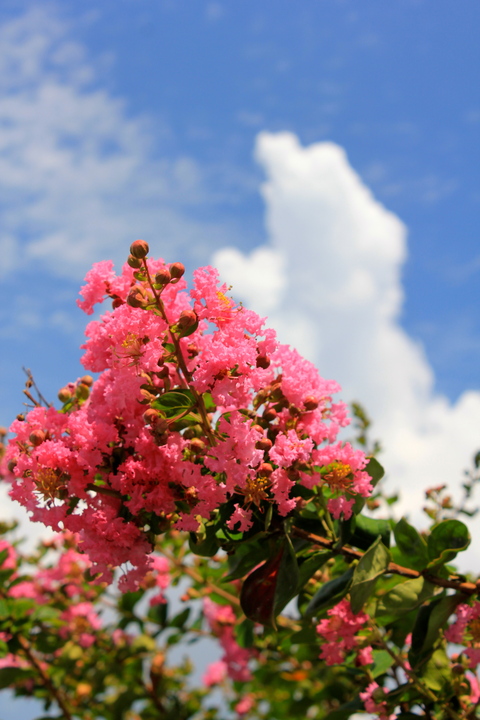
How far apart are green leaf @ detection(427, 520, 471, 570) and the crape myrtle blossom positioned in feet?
1.11

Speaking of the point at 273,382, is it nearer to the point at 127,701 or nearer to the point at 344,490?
the point at 344,490

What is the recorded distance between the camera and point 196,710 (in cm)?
424

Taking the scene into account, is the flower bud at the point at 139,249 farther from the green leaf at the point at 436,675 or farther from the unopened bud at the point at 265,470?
the green leaf at the point at 436,675

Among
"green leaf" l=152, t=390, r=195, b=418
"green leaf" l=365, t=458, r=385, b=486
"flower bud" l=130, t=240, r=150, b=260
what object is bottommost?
"green leaf" l=365, t=458, r=385, b=486

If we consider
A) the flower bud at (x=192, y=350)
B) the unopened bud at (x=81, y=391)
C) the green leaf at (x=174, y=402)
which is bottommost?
the green leaf at (x=174, y=402)

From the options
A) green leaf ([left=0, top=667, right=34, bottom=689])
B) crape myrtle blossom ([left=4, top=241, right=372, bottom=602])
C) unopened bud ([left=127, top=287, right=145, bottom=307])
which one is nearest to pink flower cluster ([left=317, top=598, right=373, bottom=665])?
crape myrtle blossom ([left=4, top=241, right=372, bottom=602])

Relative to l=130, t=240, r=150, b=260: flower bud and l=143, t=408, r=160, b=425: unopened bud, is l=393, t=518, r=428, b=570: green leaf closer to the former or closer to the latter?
l=143, t=408, r=160, b=425: unopened bud

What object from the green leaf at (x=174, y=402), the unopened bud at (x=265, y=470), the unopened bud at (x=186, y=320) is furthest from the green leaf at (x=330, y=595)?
the unopened bud at (x=186, y=320)

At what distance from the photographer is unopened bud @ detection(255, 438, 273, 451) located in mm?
1660

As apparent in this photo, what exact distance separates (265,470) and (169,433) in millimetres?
265

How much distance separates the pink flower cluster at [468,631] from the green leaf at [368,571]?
1.39 ft

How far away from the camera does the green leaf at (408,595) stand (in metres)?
1.93

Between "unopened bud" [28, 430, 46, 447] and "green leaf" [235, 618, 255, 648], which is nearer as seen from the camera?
"unopened bud" [28, 430, 46, 447]

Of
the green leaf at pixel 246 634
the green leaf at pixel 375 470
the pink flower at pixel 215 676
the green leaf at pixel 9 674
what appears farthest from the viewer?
the pink flower at pixel 215 676
